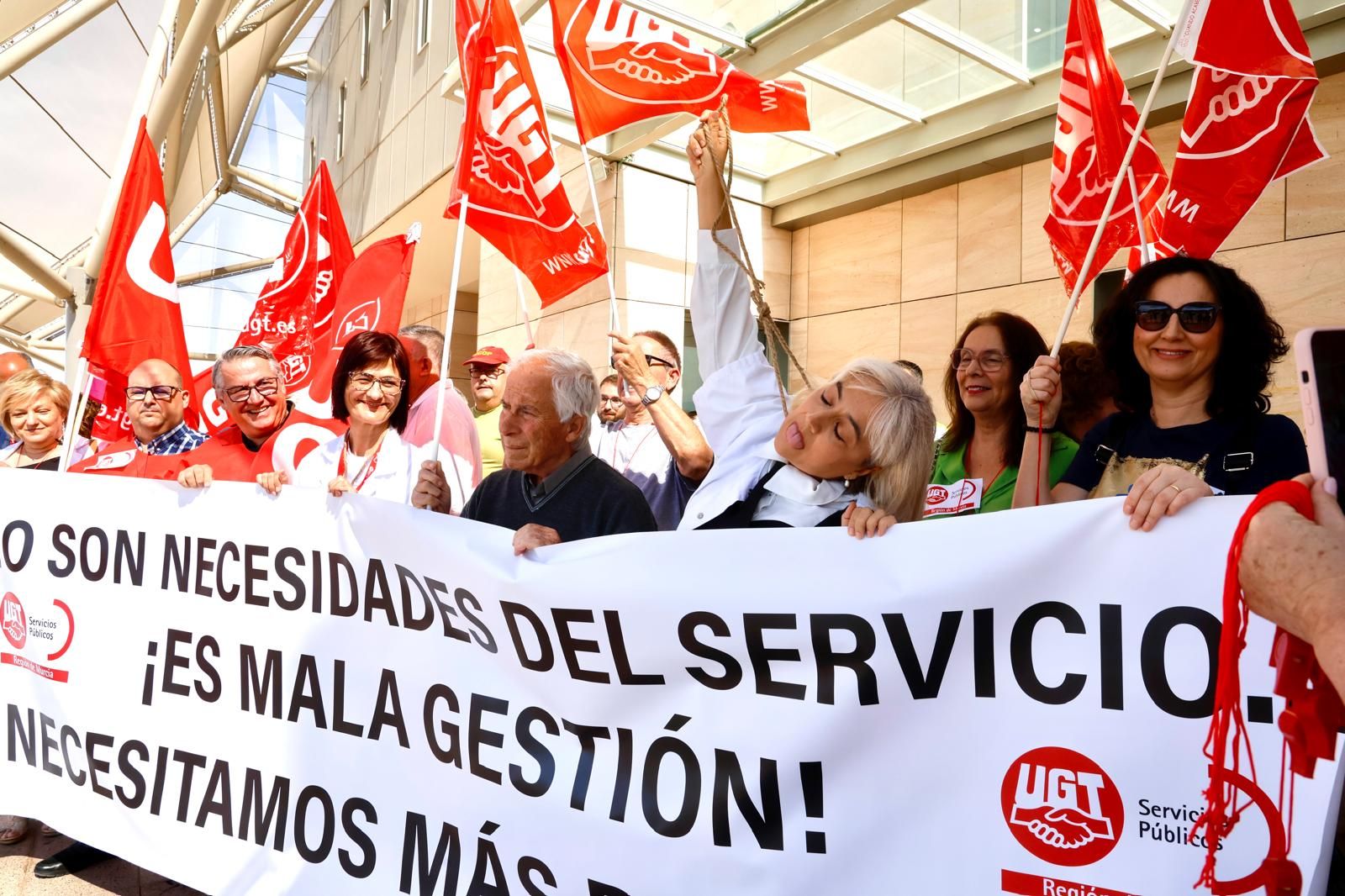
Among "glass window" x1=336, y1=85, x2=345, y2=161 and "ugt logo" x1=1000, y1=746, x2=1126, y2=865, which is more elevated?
"glass window" x1=336, y1=85, x2=345, y2=161

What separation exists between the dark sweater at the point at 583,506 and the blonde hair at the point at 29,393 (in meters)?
2.87

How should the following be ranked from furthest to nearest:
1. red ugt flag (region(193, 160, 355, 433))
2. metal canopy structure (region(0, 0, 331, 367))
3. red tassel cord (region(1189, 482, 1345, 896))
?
metal canopy structure (region(0, 0, 331, 367)), red ugt flag (region(193, 160, 355, 433)), red tassel cord (region(1189, 482, 1345, 896))

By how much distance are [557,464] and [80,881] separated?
2034 millimetres

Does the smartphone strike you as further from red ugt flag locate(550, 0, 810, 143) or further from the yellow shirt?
the yellow shirt

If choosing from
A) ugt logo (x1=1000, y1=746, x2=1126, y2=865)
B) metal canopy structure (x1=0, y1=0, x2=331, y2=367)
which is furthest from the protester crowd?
metal canopy structure (x1=0, y1=0, x2=331, y2=367)

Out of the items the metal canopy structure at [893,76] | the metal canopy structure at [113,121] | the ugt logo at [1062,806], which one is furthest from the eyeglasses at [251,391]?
the metal canopy structure at [113,121]

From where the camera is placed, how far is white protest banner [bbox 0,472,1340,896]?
1.47 m

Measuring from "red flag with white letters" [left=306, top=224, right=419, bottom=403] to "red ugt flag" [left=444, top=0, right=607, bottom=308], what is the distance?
1.02m

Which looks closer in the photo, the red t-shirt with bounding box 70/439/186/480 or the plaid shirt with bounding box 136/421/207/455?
the red t-shirt with bounding box 70/439/186/480

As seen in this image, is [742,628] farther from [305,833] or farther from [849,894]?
[305,833]

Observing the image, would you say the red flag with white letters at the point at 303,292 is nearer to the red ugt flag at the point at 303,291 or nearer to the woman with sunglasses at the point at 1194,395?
the red ugt flag at the point at 303,291

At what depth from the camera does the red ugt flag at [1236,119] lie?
Result: 2.58m

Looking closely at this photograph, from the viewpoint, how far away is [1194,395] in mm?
2119

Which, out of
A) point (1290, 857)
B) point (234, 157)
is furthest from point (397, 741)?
point (234, 157)
